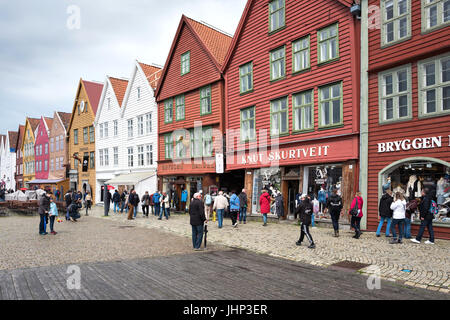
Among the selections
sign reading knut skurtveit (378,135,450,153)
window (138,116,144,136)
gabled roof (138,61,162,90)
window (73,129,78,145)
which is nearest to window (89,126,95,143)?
window (73,129,78,145)

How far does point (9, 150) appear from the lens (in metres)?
72.6

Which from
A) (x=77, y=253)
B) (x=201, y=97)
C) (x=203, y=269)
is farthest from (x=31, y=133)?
(x=203, y=269)

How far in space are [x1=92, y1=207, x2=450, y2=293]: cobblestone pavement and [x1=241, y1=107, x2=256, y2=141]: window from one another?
7020 millimetres

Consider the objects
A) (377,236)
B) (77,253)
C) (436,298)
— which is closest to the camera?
(436,298)

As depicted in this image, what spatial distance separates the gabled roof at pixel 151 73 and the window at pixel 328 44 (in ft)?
58.3

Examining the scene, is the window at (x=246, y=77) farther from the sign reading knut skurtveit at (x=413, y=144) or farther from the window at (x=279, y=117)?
the sign reading knut skurtveit at (x=413, y=144)

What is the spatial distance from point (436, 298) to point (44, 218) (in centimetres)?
1395

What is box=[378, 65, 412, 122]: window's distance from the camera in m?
13.9

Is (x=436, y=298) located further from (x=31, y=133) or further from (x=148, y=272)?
(x=31, y=133)

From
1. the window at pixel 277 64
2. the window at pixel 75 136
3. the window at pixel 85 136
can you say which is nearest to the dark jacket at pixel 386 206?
the window at pixel 277 64

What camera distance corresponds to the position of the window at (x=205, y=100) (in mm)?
24922

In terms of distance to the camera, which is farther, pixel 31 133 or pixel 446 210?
pixel 31 133

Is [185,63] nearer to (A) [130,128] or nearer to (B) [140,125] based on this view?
(B) [140,125]
